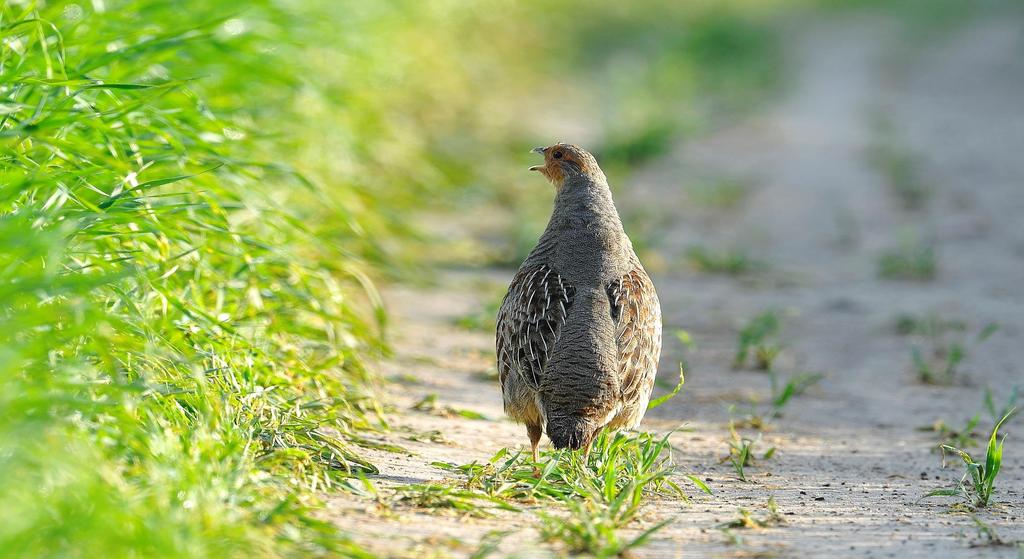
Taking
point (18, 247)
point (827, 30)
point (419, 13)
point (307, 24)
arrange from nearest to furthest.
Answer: point (18, 247), point (307, 24), point (419, 13), point (827, 30)

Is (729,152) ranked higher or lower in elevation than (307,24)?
higher

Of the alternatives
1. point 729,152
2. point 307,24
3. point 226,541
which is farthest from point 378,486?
point 729,152

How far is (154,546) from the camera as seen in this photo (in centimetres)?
254

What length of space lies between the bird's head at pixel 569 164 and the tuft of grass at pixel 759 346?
1469mm

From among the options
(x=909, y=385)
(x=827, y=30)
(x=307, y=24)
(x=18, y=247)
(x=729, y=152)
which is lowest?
(x=18, y=247)

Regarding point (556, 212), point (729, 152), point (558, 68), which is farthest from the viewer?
point (558, 68)

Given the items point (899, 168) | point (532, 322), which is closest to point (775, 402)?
point (532, 322)

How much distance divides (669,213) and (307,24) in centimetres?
368

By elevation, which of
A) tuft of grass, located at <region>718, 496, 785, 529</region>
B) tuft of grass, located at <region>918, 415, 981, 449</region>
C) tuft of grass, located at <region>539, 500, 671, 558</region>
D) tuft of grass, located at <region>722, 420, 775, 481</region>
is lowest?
tuft of grass, located at <region>539, 500, 671, 558</region>

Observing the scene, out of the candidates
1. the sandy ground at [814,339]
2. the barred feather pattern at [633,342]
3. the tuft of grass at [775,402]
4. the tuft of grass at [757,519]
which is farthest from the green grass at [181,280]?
the tuft of grass at [775,402]

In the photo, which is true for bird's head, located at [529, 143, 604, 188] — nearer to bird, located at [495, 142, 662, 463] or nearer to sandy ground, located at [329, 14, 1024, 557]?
bird, located at [495, 142, 662, 463]

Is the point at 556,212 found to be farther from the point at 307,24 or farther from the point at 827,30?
the point at 827,30

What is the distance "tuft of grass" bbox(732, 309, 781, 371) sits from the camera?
5730mm

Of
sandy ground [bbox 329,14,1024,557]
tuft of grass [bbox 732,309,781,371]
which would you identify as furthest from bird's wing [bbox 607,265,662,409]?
tuft of grass [bbox 732,309,781,371]
